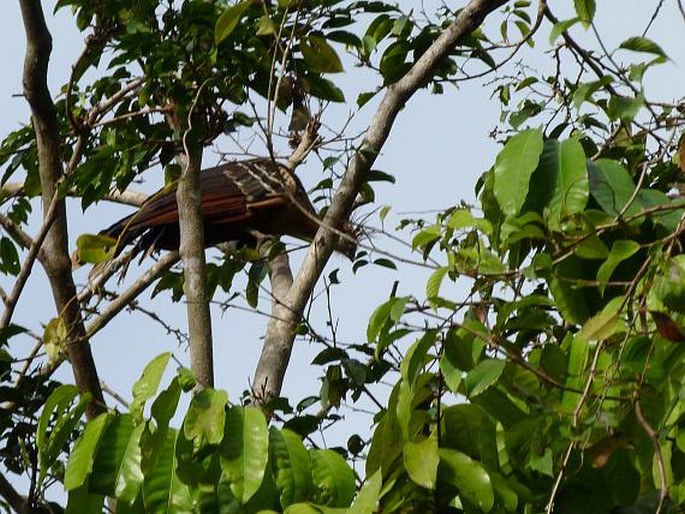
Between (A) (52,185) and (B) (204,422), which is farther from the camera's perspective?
(A) (52,185)

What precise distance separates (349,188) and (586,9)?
3.46 feet

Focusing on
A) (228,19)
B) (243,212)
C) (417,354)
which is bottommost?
(417,354)

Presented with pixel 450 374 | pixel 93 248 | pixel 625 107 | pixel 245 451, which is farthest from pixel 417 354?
pixel 93 248

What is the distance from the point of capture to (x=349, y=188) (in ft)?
9.63

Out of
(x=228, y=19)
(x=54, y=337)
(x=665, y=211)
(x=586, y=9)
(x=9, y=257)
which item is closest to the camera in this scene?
(x=665, y=211)

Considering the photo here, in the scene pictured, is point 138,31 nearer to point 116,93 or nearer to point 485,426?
point 116,93

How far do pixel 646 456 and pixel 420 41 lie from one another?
168 cm

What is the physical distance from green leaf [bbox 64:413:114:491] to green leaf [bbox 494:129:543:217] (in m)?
0.71

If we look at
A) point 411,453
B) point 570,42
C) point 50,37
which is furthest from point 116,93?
point 411,453

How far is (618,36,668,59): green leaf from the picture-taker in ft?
5.86

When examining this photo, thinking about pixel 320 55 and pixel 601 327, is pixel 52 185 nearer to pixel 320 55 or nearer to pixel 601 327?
pixel 320 55

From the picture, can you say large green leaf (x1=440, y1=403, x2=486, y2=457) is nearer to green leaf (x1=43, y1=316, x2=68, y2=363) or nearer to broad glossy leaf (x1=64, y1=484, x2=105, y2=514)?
broad glossy leaf (x1=64, y1=484, x2=105, y2=514)

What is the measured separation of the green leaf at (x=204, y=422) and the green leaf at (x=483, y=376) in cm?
38

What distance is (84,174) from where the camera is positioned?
9.43ft
